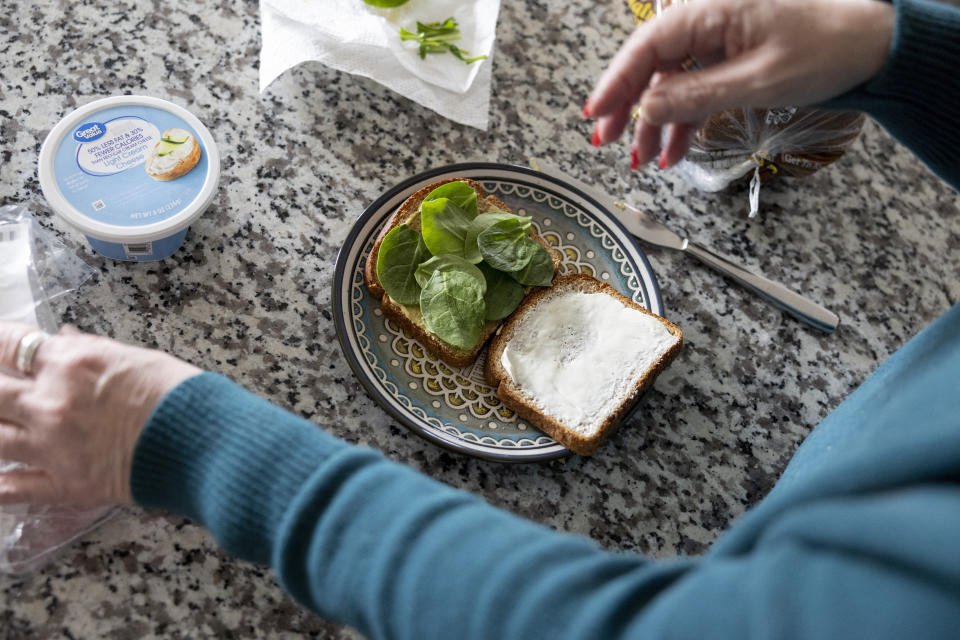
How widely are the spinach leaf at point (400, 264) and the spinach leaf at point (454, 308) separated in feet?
0.10

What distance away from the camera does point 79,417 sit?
72 centimetres

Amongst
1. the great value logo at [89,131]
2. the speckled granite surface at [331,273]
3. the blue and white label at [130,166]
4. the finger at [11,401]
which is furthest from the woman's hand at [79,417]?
the great value logo at [89,131]

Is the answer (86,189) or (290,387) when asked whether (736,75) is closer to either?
(290,387)

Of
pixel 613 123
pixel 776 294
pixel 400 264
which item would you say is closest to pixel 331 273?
pixel 400 264

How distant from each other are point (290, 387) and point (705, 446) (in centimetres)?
62

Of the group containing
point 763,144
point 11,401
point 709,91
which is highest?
point 709,91

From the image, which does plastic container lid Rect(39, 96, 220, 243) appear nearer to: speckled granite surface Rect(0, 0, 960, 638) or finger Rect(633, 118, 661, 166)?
speckled granite surface Rect(0, 0, 960, 638)

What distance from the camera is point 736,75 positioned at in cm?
A: 72

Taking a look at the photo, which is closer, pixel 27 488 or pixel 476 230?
pixel 27 488

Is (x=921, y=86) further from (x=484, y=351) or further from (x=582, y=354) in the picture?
(x=484, y=351)

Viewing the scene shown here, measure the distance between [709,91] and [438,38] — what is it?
0.67 meters

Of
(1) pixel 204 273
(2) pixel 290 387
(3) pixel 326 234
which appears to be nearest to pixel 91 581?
(2) pixel 290 387

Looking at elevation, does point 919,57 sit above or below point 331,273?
above

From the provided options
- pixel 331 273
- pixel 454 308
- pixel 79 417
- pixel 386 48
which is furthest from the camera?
pixel 386 48
